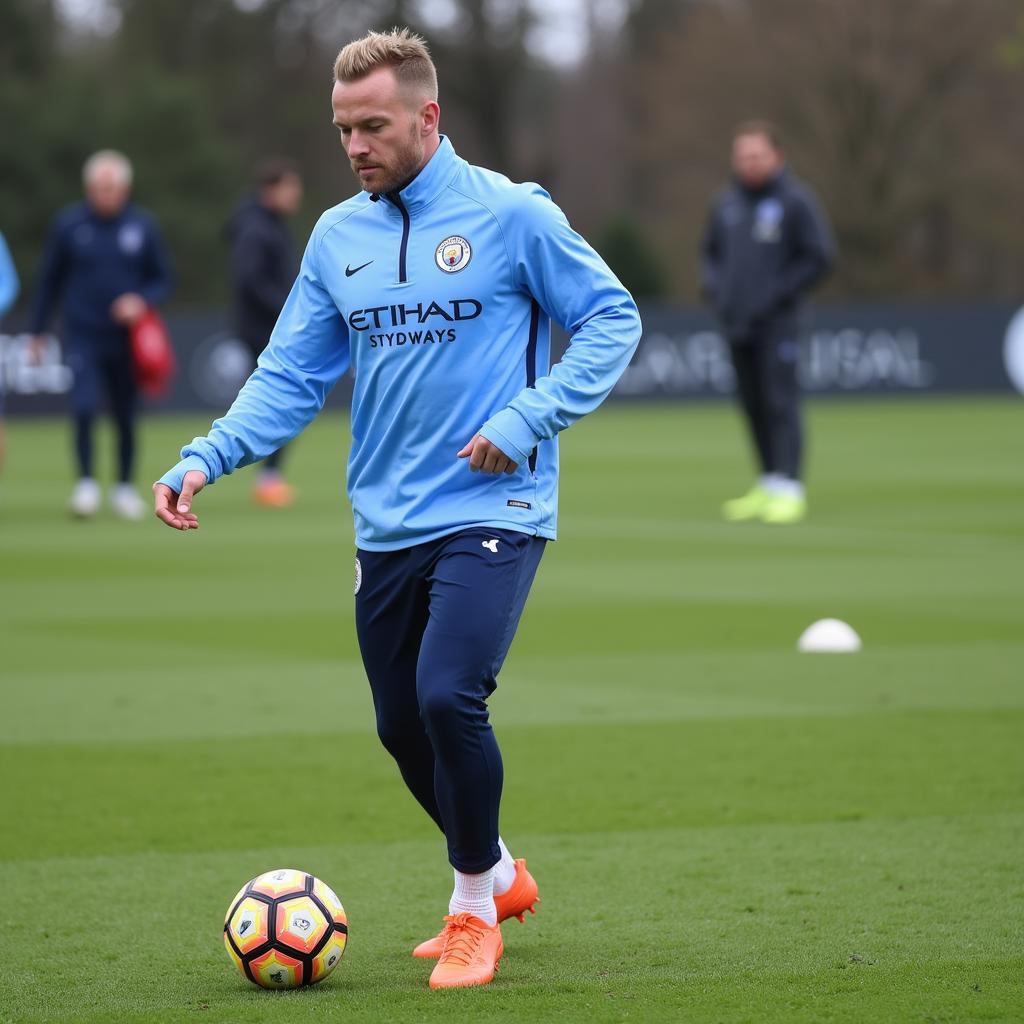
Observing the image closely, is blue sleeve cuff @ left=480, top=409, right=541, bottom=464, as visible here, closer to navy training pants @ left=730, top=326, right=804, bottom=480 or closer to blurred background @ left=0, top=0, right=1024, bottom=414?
navy training pants @ left=730, top=326, right=804, bottom=480

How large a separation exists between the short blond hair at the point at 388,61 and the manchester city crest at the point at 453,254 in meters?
0.34

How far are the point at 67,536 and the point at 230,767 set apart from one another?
8.10 m

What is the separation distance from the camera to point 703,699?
27.2 ft

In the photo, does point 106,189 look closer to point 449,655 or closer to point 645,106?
point 449,655

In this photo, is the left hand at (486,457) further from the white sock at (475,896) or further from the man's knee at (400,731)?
the white sock at (475,896)

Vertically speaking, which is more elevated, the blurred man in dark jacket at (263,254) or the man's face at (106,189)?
the man's face at (106,189)

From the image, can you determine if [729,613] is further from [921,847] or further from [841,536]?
[921,847]

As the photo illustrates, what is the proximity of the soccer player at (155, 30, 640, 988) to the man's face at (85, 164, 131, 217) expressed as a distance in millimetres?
11521

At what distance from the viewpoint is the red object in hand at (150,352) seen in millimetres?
15766

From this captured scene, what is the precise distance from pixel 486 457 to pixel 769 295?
1120 centimetres

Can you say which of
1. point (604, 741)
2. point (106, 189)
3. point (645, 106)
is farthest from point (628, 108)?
point (604, 741)

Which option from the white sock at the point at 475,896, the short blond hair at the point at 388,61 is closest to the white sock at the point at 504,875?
the white sock at the point at 475,896

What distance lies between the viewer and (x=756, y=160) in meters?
15.6

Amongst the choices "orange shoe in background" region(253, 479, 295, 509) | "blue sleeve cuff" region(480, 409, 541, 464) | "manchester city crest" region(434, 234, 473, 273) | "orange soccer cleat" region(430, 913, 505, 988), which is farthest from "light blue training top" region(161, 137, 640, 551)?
"orange shoe in background" region(253, 479, 295, 509)
